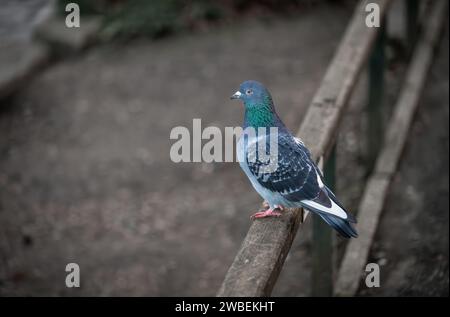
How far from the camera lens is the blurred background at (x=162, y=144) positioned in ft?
18.8

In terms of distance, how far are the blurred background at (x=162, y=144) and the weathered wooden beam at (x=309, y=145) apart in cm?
130

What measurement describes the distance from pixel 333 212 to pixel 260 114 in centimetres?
60

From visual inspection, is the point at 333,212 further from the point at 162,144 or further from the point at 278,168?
the point at 162,144

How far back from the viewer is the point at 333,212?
3.37m

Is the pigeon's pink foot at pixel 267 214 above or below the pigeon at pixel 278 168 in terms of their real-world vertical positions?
below

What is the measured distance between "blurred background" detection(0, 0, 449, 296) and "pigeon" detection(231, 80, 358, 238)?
1.62 metres

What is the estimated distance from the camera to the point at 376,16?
514 cm

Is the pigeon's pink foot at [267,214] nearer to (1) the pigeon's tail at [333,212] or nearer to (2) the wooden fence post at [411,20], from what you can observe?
(1) the pigeon's tail at [333,212]

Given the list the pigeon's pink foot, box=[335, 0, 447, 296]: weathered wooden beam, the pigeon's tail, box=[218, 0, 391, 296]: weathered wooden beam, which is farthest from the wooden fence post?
the pigeon's pink foot

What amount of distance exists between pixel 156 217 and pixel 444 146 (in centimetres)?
254

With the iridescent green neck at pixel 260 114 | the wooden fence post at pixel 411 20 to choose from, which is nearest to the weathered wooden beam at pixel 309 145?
the iridescent green neck at pixel 260 114

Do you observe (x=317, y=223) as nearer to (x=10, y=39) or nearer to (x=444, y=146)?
(x=444, y=146)

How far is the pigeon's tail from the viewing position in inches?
132

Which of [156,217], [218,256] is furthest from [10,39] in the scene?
[218,256]
